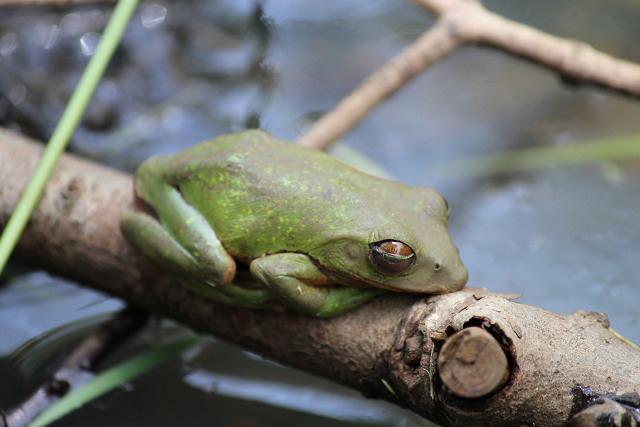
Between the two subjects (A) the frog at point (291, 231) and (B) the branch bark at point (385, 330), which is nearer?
(B) the branch bark at point (385, 330)

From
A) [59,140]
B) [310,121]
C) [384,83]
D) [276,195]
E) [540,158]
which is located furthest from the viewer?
[310,121]

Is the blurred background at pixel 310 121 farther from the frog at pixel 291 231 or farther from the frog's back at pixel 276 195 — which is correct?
the frog's back at pixel 276 195

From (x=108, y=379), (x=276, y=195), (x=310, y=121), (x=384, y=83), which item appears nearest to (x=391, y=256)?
(x=276, y=195)

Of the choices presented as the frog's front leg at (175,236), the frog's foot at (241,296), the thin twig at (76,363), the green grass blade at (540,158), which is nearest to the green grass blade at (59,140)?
the frog's front leg at (175,236)

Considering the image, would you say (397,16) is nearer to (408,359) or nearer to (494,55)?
(494,55)

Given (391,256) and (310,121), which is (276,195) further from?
(310,121)

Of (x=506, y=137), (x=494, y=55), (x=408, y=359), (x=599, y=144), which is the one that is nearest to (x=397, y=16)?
(x=494, y=55)

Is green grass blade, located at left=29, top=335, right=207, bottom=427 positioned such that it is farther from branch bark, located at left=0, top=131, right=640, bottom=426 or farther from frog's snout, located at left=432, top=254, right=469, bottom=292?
frog's snout, located at left=432, top=254, right=469, bottom=292
